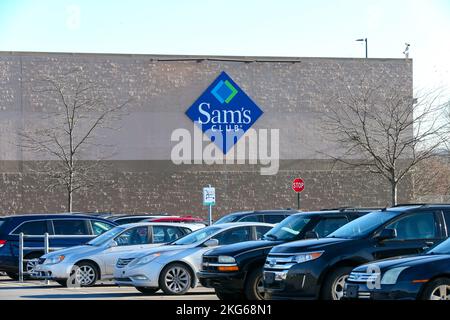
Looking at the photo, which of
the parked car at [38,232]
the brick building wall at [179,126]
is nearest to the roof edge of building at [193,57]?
the brick building wall at [179,126]

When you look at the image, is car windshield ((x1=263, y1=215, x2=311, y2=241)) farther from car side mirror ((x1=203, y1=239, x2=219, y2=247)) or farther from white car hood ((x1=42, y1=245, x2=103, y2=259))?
white car hood ((x1=42, y1=245, x2=103, y2=259))

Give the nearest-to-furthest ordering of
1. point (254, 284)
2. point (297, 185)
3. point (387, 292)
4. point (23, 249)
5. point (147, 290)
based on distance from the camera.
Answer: point (387, 292) → point (254, 284) → point (147, 290) → point (23, 249) → point (297, 185)

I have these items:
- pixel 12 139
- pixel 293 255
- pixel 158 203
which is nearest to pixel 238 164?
pixel 158 203

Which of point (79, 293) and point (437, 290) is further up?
point (437, 290)

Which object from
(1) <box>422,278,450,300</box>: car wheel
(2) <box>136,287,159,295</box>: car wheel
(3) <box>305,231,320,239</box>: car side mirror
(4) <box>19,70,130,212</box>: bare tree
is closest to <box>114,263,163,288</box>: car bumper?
(2) <box>136,287,159,295</box>: car wheel

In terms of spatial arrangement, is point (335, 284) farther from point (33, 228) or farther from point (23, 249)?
point (33, 228)

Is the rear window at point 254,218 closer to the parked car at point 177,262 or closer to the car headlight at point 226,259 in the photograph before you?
the parked car at point 177,262

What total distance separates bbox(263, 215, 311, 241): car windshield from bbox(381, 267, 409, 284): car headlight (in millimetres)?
4314

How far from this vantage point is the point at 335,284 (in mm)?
14281

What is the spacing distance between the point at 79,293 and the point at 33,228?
4527 mm

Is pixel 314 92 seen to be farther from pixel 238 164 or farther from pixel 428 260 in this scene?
pixel 428 260

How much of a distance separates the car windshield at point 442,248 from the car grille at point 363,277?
115cm

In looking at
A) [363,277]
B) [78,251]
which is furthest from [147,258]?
[363,277]

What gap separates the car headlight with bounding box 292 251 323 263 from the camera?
14.3 metres
